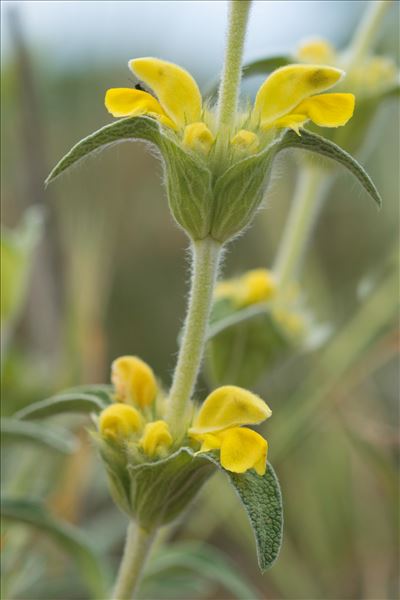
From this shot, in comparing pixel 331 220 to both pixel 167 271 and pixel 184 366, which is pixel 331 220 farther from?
pixel 184 366

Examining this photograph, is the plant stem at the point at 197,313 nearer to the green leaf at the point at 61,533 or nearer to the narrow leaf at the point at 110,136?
the narrow leaf at the point at 110,136

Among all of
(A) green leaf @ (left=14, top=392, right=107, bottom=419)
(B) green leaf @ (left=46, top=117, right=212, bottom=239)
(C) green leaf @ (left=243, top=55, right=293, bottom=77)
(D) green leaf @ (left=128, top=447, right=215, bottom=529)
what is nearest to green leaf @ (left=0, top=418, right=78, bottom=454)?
(A) green leaf @ (left=14, top=392, right=107, bottom=419)

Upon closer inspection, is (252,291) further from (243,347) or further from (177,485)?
(177,485)

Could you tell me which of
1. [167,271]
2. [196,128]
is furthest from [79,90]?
[196,128]

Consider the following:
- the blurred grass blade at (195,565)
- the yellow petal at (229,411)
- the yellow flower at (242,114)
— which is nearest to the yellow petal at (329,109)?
the yellow flower at (242,114)

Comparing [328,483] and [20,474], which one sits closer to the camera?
[20,474]
